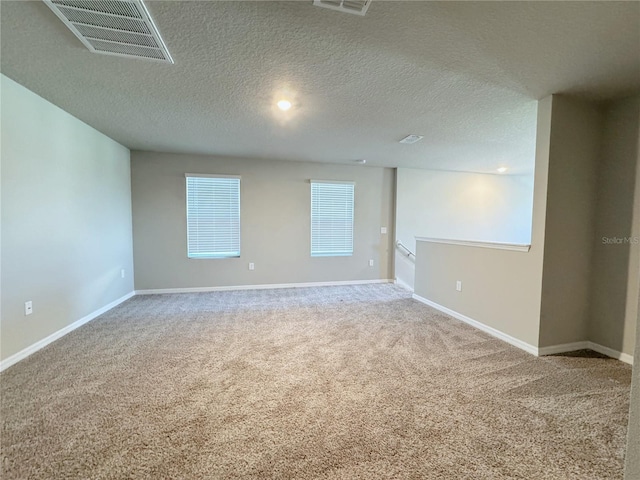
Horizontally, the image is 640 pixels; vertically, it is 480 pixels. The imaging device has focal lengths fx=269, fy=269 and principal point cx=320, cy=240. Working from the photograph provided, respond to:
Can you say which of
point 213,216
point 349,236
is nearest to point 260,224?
point 213,216

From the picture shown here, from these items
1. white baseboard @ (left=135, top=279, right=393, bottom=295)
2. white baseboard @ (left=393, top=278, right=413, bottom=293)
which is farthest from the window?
white baseboard @ (left=393, top=278, right=413, bottom=293)

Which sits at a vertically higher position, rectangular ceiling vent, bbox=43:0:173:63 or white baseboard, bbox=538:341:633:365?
rectangular ceiling vent, bbox=43:0:173:63

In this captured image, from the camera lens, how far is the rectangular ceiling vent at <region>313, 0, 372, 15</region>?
1.40 metres

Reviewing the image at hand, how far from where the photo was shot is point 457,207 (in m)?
5.88

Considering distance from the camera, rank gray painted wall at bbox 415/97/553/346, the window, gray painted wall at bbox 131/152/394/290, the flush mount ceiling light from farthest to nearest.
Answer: the window
gray painted wall at bbox 131/152/394/290
the flush mount ceiling light
gray painted wall at bbox 415/97/553/346

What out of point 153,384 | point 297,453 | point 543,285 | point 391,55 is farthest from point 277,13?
point 543,285

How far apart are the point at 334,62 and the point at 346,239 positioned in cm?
371

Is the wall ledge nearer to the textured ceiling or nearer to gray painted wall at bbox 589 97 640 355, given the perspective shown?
A: gray painted wall at bbox 589 97 640 355

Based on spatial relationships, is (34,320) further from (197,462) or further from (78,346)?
(197,462)

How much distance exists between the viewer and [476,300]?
3168 mm

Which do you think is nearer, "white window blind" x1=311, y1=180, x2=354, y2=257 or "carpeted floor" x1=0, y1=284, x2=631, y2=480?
"carpeted floor" x1=0, y1=284, x2=631, y2=480

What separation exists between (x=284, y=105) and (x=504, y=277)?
286 cm

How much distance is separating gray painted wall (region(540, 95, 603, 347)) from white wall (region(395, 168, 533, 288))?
2.88 m

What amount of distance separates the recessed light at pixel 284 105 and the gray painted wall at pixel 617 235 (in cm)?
300
